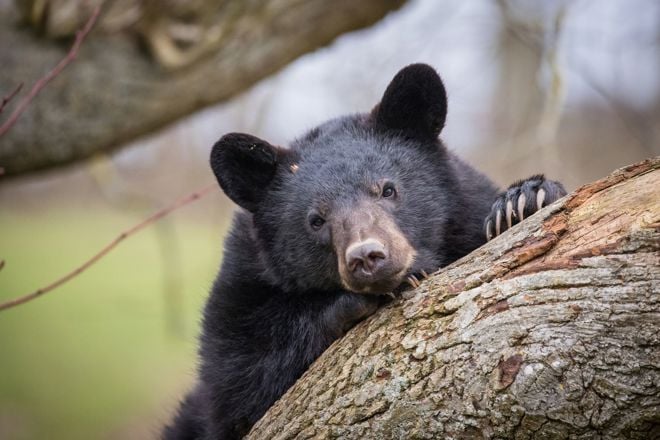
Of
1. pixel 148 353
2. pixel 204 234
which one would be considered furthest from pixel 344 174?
pixel 204 234

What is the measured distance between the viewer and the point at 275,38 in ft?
25.2

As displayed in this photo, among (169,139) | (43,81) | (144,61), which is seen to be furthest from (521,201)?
(169,139)

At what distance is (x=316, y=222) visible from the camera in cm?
454

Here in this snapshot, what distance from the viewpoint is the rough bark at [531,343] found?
2.84 metres

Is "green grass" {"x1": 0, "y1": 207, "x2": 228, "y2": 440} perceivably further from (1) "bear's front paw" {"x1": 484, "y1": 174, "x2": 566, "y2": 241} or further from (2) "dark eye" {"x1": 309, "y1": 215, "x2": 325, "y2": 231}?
(1) "bear's front paw" {"x1": 484, "y1": 174, "x2": 566, "y2": 241}

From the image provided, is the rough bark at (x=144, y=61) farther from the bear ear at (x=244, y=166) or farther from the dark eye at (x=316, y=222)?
the dark eye at (x=316, y=222)

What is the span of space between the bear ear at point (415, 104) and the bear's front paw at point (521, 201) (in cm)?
68

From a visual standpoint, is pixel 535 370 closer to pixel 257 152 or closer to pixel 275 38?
pixel 257 152

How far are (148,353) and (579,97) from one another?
10.7 metres

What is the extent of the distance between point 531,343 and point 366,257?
99 centimetres

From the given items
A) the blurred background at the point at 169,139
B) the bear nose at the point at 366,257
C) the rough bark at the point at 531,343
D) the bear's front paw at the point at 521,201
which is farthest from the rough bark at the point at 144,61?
the rough bark at the point at 531,343

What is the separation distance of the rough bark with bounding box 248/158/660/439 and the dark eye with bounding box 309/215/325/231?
3.24 feet

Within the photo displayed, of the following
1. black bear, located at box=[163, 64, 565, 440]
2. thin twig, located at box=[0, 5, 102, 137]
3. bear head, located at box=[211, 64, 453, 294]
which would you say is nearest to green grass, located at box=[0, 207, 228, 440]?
black bear, located at box=[163, 64, 565, 440]

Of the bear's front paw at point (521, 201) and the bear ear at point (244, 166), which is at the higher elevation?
the bear ear at point (244, 166)
